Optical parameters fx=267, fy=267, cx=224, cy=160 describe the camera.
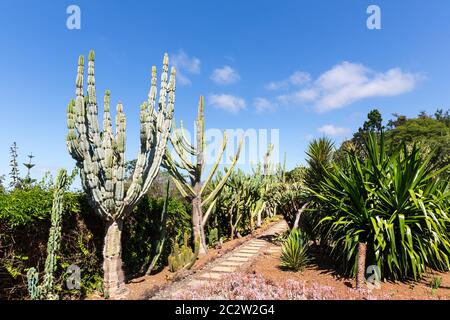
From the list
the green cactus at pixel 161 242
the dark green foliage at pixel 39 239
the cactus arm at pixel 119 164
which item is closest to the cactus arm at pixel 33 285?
the dark green foliage at pixel 39 239

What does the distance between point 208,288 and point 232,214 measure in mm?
7630

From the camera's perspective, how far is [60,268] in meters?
4.62

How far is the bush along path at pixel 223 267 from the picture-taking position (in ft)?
17.6

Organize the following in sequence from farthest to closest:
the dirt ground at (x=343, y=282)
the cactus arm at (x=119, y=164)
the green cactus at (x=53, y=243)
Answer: the cactus arm at (x=119, y=164), the dirt ground at (x=343, y=282), the green cactus at (x=53, y=243)

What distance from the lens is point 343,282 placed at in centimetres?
531

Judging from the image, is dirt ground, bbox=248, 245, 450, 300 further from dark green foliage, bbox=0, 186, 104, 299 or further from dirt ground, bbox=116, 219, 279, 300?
dark green foliage, bbox=0, 186, 104, 299

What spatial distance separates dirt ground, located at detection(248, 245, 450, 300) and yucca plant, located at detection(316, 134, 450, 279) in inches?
10.0

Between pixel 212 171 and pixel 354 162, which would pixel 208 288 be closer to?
pixel 354 162

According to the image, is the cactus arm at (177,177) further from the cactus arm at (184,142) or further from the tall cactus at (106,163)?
the tall cactus at (106,163)

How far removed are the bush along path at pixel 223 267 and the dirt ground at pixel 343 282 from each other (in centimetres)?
66

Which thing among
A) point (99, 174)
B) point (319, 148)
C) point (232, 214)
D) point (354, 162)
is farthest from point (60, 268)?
point (232, 214)

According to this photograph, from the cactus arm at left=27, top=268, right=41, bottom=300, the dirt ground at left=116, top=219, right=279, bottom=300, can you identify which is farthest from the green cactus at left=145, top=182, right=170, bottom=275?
the cactus arm at left=27, top=268, right=41, bottom=300

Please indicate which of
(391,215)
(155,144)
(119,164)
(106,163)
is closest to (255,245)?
(391,215)

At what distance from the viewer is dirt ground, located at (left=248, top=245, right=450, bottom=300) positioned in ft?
14.8
